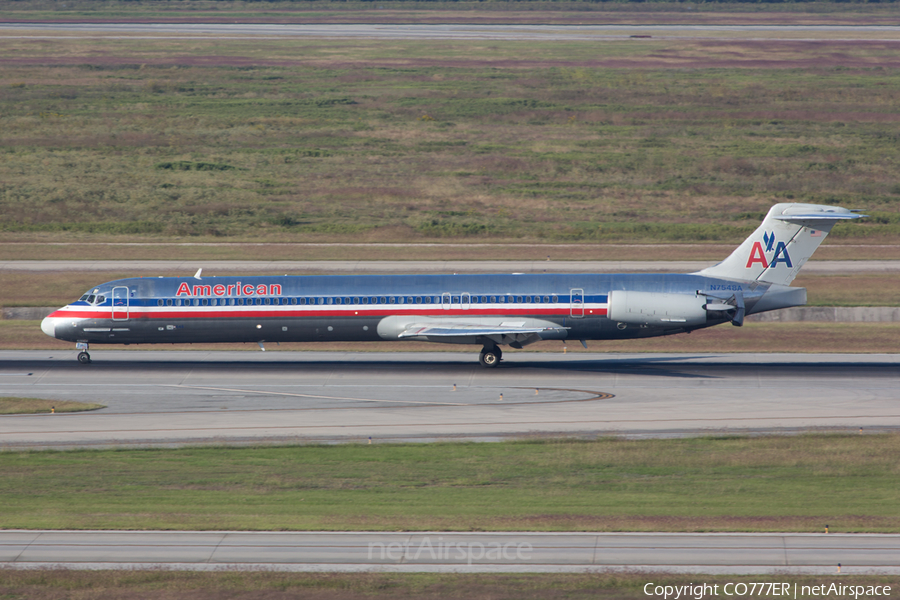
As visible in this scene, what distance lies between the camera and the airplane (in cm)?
4153

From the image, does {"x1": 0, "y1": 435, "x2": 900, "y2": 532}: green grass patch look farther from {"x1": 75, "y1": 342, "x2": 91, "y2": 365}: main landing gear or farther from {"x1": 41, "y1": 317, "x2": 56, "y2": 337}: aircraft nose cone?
{"x1": 41, "y1": 317, "x2": 56, "y2": 337}: aircraft nose cone

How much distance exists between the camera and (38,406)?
36938 millimetres

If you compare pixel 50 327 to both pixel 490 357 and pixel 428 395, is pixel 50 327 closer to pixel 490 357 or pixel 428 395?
pixel 428 395

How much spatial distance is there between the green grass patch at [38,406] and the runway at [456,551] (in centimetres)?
1331

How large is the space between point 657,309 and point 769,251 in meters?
5.62

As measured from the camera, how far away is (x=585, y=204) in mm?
81062

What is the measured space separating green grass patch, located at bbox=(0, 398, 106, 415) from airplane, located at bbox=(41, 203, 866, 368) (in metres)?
6.68

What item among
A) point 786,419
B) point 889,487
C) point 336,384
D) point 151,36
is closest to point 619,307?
point 786,419

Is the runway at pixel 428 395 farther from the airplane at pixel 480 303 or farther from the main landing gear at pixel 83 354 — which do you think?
the airplane at pixel 480 303

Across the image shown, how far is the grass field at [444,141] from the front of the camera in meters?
77.2

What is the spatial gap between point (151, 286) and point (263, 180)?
45302 mm

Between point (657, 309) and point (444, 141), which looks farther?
point (444, 141)

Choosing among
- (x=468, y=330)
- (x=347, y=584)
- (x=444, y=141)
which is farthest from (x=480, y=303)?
(x=444, y=141)

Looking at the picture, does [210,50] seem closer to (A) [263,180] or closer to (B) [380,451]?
(A) [263,180]
